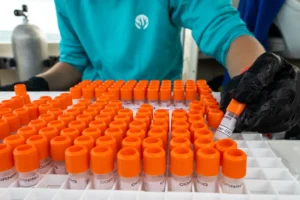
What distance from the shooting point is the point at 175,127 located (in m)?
0.40

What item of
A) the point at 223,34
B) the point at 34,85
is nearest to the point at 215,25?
the point at 223,34

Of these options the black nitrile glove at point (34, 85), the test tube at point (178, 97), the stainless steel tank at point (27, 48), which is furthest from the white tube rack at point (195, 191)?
the stainless steel tank at point (27, 48)

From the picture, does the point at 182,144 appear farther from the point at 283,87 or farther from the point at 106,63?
the point at 106,63

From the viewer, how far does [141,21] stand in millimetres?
888

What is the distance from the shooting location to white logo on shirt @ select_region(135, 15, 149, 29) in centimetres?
89

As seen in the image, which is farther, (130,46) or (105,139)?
(130,46)

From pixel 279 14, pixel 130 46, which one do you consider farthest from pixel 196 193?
pixel 279 14

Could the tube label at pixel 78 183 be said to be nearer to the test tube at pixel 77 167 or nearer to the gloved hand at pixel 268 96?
the test tube at pixel 77 167

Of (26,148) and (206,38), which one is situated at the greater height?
(206,38)

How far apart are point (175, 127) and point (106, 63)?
0.62 meters

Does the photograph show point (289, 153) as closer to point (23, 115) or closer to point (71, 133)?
point (71, 133)

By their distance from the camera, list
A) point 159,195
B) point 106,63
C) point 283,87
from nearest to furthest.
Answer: point 159,195, point 283,87, point 106,63

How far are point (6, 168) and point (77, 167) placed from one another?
91 millimetres

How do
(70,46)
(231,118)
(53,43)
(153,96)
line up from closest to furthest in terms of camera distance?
(231,118), (153,96), (70,46), (53,43)
